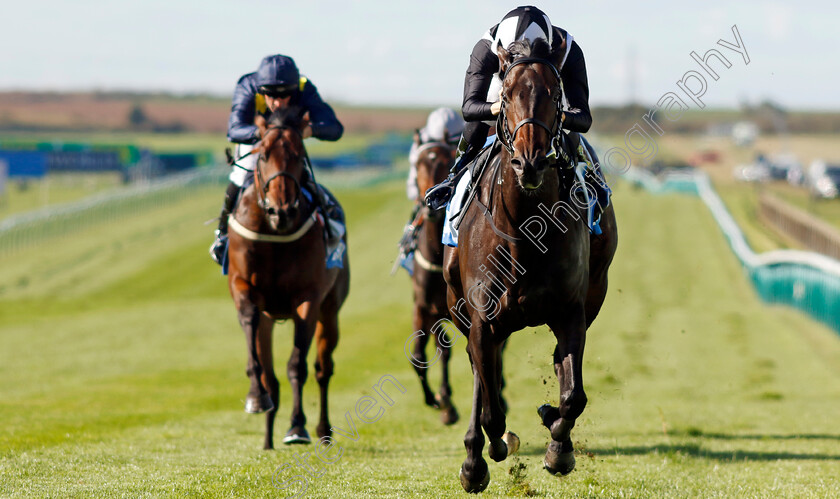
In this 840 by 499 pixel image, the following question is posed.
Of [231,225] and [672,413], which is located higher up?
[231,225]

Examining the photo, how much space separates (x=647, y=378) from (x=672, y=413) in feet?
15.3

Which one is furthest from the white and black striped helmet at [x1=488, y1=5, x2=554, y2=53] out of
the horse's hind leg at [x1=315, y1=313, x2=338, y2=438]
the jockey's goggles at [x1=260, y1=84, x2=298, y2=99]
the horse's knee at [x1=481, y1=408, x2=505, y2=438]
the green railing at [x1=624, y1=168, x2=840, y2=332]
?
the green railing at [x1=624, y1=168, x2=840, y2=332]

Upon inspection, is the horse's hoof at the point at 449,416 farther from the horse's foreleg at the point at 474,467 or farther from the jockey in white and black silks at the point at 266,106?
the horse's foreleg at the point at 474,467

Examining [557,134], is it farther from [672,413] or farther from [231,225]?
[672,413]

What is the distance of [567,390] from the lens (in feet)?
20.3

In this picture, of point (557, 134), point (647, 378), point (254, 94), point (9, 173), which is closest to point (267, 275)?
point (254, 94)

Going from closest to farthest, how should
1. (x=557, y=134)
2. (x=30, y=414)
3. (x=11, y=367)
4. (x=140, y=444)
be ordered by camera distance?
1. (x=557, y=134)
2. (x=140, y=444)
3. (x=30, y=414)
4. (x=11, y=367)

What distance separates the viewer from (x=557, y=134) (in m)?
5.89

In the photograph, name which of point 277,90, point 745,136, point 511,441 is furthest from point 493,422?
point 745,136

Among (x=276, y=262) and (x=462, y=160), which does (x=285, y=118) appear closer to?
(x=276, y=262)

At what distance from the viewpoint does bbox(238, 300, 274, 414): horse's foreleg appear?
28.3ft

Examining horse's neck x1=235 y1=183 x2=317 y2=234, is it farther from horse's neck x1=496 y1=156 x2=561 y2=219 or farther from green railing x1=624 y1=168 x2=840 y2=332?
green railing x1=624 y1=168 x2=840 y2=332

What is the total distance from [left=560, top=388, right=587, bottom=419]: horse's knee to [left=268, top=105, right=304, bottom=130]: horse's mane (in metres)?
3.62

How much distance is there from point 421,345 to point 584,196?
5069 mm
